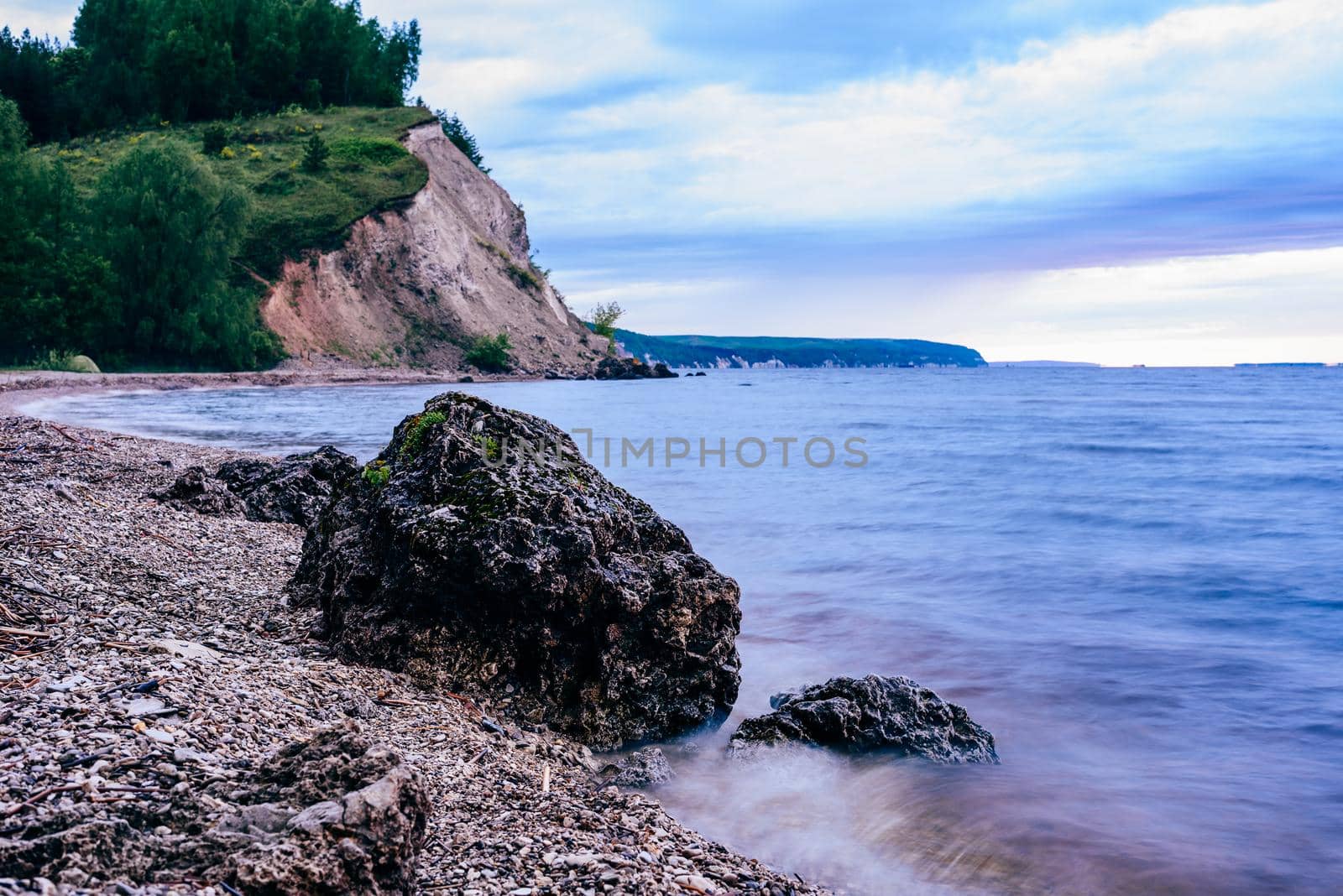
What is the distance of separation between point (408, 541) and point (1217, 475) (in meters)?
19.9

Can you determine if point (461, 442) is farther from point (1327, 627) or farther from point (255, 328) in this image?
point (255, 328)

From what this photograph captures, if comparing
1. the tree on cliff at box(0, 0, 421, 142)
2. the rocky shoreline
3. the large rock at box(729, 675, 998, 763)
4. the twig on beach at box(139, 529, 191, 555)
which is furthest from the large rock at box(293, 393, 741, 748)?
the tree on cliff at box(0, 0, 421, 142)

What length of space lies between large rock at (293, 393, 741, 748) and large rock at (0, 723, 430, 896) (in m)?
1.85

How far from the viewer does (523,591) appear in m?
4.72

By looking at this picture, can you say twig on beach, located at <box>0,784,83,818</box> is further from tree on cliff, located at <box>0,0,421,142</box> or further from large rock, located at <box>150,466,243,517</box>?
tree on cliff, located at <box>0,0,421,142</box>

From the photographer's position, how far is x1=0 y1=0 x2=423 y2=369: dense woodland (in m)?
43.4

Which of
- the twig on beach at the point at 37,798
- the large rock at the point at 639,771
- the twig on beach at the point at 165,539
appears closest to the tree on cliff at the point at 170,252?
the twig on beach at the point at 165,539

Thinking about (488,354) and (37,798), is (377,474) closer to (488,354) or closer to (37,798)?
(37,798)

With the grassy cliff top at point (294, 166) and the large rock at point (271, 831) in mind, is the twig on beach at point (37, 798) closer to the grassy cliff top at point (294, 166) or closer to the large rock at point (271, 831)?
the large rock at point (271, 831)

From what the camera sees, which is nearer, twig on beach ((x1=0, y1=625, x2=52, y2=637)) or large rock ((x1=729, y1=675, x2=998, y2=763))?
twig on beach ((x1=0, y1=625, x2=52, y2=637))

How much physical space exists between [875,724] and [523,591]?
211 cm

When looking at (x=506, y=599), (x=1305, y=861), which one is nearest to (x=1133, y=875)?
(x=1305, y=861)

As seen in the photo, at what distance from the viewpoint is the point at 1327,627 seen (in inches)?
337

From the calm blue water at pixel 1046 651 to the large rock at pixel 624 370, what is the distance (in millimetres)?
55195
